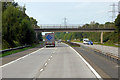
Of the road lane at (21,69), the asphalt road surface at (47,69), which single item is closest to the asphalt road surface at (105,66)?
the asphalt road surface at (47,69)

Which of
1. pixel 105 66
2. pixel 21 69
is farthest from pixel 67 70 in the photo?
pixel 105 66

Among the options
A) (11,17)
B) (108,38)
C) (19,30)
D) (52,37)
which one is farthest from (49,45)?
(108,38)

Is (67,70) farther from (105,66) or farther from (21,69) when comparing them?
(105,66)

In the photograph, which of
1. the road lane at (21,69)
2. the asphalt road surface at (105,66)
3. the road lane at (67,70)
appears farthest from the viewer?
the asphalt road surface at (105,66)

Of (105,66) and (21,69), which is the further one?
(105,66)

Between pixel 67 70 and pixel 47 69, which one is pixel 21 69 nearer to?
pixel 47 69

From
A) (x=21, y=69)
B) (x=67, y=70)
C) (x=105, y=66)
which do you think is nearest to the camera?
(x=67, y=70)

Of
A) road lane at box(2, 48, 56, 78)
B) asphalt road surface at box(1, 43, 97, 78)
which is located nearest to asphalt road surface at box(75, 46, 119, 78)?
asphalt road surface at box(1, 43, 97, 78)

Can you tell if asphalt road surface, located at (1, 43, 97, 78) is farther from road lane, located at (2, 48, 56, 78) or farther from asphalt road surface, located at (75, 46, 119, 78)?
asphalt road surface, located at (75, 46, 119, 78)

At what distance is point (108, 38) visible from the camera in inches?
4840

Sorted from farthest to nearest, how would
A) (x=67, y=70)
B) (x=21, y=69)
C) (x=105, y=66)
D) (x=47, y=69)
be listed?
(x=105, y=66), (x=21, y=69), (x=47, y=69), (x=67, y=70)

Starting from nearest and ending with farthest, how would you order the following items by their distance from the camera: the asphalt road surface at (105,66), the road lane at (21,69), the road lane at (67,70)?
the road lane at (67,70) < the road lane at (21,69) < the asphalt road surface at (105,66)

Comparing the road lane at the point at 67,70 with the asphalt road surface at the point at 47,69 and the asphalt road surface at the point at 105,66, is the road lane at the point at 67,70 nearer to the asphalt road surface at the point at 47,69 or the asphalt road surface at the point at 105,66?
the asphalt road surface at the point at 47,69

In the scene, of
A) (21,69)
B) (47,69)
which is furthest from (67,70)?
(21,69)
